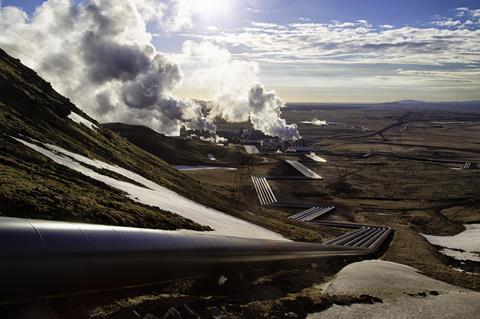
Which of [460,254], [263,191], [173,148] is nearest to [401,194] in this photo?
[263,191]

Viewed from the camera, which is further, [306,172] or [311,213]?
[306,172]

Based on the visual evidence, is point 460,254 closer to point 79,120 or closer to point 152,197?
point 152,197

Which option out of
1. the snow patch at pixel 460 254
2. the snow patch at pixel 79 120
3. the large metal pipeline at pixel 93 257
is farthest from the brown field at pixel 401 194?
the snow patch at pixel 79 120

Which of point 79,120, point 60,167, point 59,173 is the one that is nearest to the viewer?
point 59,173

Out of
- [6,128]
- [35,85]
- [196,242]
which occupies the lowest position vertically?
[196,242]

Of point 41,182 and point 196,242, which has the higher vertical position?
point 41,182

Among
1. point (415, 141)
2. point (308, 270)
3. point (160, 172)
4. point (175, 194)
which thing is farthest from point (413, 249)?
point (415, 141)

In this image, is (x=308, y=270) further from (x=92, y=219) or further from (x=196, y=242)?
(x=92, y=219)
